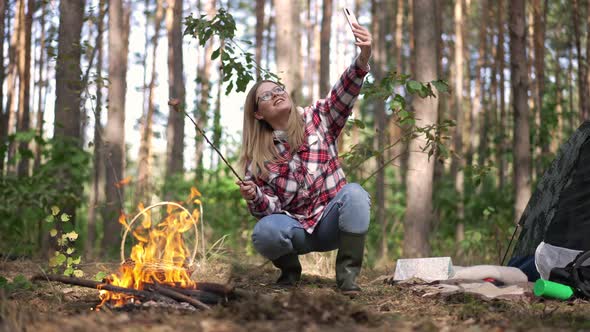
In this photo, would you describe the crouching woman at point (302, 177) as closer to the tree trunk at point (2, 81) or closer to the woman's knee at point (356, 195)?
Result: the woman's knee at point (356, 195)

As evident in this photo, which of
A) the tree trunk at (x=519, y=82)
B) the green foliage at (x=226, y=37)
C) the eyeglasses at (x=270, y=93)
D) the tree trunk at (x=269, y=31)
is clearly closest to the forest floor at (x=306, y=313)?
the eyeglasses at (x=270, y=93)

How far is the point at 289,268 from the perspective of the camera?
434 centimetres

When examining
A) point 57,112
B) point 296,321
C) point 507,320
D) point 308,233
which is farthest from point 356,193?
point 57,112

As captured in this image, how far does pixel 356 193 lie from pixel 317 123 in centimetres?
58

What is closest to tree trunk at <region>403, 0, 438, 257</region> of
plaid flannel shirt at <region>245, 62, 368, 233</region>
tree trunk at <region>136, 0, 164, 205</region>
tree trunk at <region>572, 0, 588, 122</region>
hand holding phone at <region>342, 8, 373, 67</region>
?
plaid flannel shirt at <region>245, 62, 368, 233</region>

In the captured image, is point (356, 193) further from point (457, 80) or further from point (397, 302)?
point (457, 80)

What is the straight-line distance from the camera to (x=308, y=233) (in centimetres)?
410

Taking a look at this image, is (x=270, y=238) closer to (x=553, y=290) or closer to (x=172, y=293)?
(x=172, y=293)

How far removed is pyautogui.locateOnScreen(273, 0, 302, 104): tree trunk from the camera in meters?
6.98

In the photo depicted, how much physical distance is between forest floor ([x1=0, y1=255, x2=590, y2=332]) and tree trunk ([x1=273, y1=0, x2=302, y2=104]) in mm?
3205

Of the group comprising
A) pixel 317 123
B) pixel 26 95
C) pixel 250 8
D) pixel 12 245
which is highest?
pixel 250 8

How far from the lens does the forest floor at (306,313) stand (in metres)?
2.42

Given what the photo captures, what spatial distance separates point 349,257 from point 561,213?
1.62m

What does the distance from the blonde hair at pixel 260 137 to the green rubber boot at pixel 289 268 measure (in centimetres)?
62
